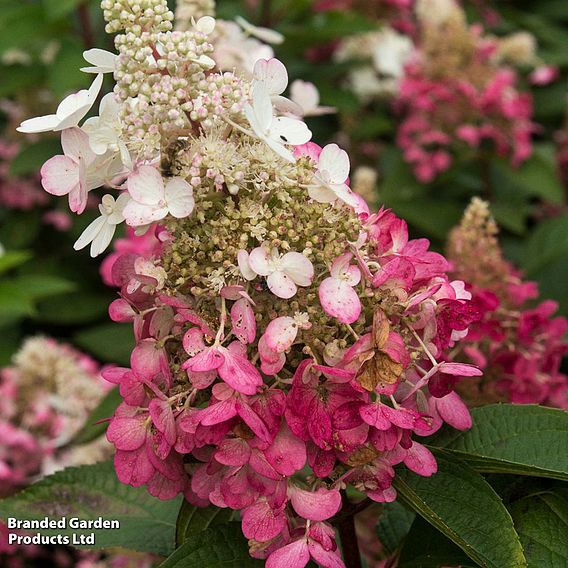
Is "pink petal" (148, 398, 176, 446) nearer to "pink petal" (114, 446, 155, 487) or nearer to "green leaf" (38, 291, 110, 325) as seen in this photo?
"pink petal" (114, 446, 155, 487)

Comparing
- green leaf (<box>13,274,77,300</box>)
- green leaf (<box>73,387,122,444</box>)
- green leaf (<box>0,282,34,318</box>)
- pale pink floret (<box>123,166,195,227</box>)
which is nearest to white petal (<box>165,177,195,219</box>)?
pale pink floret (<box>123,166,195,227</box>)

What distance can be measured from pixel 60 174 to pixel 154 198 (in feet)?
0.37

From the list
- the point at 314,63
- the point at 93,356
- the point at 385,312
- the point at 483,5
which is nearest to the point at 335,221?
the point at 385,312

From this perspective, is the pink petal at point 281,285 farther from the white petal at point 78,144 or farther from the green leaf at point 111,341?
the green leaf at point 111,341

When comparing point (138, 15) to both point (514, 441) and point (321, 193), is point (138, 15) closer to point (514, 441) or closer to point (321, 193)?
point (321, 193)

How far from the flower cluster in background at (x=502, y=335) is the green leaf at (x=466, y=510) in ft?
1.06

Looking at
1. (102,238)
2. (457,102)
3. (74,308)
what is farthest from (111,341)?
(102,238)

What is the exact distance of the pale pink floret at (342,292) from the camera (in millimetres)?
750

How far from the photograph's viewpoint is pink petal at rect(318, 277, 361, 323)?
750 millimetres

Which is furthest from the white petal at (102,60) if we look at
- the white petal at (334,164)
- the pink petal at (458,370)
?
the pink petal at (458,370)

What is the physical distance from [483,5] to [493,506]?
261cm

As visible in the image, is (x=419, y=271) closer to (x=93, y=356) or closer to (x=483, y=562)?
(x=483, y=562)

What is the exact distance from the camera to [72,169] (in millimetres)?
814

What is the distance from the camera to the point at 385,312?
0.81 metres
